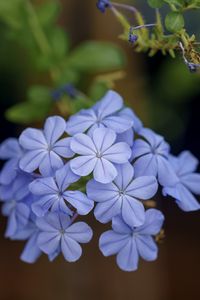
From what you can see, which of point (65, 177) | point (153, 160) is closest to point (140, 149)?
point (153, 160)

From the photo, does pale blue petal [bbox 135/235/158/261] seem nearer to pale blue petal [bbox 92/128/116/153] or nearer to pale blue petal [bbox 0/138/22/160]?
pale blue petal [bbox 92/128/116/153]

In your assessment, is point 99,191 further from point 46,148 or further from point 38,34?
point 38,34

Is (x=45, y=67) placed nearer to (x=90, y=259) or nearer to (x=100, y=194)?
(x=100, y=194)

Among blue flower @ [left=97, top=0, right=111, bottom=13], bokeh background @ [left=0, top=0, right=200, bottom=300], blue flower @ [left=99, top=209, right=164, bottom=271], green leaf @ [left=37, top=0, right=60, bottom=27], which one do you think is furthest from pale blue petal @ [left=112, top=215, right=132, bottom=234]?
bokeh background @ [left=0, top=0, right=200, bottom=300]

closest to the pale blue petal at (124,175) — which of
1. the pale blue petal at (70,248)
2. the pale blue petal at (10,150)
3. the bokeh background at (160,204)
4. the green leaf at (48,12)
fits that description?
the pale blue petal at (70,248)

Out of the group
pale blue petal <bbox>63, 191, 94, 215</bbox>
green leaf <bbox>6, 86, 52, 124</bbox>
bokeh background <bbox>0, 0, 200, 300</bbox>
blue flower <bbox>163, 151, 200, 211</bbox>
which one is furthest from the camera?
bokeh background <bbox>0, 0, 200, 300</bbox>

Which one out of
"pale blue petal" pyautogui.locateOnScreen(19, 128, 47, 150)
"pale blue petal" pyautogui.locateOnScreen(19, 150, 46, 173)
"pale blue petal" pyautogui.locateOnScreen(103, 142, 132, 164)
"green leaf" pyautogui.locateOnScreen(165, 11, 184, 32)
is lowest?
"pale blue petal" pyautogui.locateOnScreen(103, 142, 132, 164)
